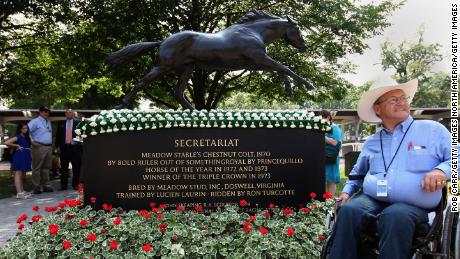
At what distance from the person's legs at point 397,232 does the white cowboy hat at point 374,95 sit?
0.95 m

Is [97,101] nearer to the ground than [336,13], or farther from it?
nearer to the ground

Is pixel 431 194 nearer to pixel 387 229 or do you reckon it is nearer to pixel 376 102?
pixel 387 229

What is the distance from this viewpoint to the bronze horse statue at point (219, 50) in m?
5.94

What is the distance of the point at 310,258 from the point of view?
416 cm

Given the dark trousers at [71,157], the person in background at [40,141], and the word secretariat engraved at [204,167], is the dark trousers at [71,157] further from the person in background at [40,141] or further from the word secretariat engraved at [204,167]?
the word secretariat engraved at [204,167]

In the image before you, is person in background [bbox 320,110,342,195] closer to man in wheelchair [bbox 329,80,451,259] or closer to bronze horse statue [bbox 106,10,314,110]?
A: bronze horse statue [bbox 106,10,314,110]

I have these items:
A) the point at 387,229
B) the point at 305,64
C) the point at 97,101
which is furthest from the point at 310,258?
the point at 97,101

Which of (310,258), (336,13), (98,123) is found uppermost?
(336,13)

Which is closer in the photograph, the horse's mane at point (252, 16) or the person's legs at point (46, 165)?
the horse's mane at point (252, 16)

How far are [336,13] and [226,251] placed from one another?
1366 centimetres

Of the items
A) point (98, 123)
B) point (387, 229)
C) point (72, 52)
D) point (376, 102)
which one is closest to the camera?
point (387, 229)

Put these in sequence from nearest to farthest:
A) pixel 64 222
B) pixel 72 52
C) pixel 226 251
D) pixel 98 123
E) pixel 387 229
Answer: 1. pixel 387 229
2. pixel 226 251
3. pixel 64 222
4. pixel 98 123
5. pixel 72 52

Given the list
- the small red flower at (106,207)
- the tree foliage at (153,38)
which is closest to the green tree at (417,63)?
the tree foliage at (153,38)

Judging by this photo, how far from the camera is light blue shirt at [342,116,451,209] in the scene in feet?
9.52
